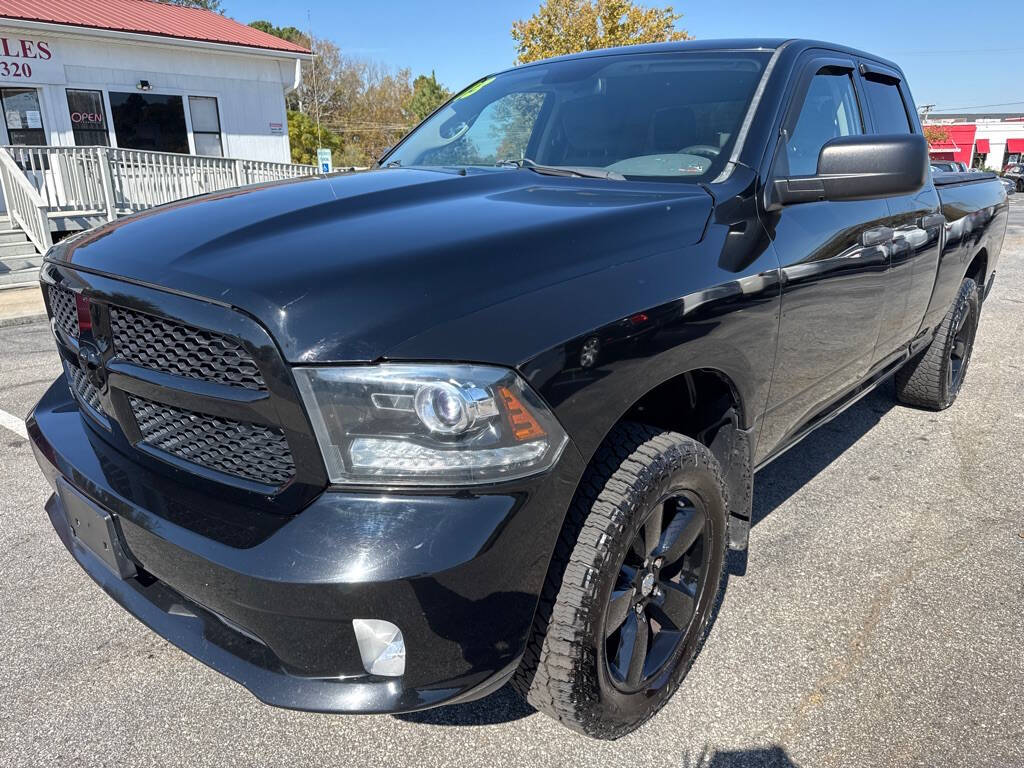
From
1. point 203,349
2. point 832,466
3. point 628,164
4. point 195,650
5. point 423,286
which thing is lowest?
point 832,466

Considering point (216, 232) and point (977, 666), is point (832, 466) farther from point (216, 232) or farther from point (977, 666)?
point (216, 232)

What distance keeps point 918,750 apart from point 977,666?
50 cm

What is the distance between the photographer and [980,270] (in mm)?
4922

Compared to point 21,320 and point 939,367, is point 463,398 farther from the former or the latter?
point 21,320

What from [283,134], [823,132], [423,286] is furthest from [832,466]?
[283,134]

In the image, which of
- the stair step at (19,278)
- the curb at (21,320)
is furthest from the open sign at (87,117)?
the curb at (21,320)

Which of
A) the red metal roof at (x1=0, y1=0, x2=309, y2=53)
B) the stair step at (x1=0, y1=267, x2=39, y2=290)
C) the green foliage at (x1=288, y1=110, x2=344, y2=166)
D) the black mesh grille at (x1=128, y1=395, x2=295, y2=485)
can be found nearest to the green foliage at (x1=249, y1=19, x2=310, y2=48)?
the green foliage at (x1=288, y1=110, x2=344, y2=166)

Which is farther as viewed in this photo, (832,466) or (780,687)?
(832,466)

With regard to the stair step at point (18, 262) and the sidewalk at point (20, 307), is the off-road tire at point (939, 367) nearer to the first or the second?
the sidewalk at point (20, 307)

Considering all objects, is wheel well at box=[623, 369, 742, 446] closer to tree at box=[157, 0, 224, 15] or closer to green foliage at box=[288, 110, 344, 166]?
green foliage at box=[288, 110, 344, 166]

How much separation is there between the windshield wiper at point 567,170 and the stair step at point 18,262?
10.2 metres

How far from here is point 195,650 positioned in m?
1.66

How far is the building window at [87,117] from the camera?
14.2m

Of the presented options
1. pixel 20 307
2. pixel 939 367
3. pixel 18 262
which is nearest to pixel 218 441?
pixel 939 367
